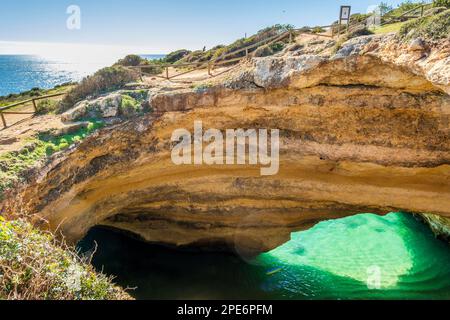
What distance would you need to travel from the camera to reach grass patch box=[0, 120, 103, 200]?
31.6 ft

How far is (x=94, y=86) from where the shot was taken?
44.0ft

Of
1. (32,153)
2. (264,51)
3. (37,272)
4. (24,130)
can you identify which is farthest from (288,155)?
(24,130)

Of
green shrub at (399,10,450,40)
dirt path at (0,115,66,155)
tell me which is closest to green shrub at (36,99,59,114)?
dirt path at (0,115,66,155)

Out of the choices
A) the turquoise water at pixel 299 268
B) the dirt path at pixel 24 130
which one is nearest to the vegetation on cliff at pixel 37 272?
the dirt path at pixel 24 130

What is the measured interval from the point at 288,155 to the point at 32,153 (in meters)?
8.30

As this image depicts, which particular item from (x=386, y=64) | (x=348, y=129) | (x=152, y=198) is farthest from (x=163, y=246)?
(x=386, y=64)

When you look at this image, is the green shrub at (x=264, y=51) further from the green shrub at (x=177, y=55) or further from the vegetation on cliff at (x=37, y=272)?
the green shrub at (x=177, y=55)

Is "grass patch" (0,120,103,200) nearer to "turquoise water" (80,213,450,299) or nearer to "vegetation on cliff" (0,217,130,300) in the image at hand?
"vegetation on cliff" (0,217,130,300)

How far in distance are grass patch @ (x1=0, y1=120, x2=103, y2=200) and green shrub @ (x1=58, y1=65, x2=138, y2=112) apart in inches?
90.0

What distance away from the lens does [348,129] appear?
11828 mm

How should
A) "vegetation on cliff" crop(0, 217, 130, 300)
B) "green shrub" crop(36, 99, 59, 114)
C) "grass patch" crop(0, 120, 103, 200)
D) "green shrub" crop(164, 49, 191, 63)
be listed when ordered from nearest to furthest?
"vegetation on cliff" crop(0, 217, 130, 300) → "grass patch" crop(0, 120, 103, 200) → "green shrub" crop(36, 99, 59, 114) → "green shrub" crop(164, 49, 191, 63)

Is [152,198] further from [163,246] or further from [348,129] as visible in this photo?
[348,129]

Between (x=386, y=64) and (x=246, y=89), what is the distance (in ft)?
13.5

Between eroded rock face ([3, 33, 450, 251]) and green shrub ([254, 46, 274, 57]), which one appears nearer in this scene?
eroded rock face ([3, 33, 450, 251])
